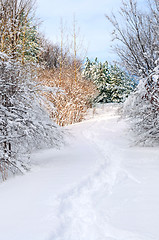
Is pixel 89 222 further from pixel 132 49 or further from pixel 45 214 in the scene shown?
pixel 132 49

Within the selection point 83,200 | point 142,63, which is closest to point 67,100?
point 142,63

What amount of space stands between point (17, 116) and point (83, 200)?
1.90 metres

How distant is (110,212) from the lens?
252 centimetres

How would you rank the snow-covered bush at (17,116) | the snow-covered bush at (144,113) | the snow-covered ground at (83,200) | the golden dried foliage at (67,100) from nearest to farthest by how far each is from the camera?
the snow-covered ground at (83,200)
the snow-covered bush at (17,116)
the snow-covered bush at (144,113)
the golden dried foliage at (67,100)

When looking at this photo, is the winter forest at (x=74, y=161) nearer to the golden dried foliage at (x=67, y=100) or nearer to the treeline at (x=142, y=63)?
the treeline at (x=142, y=63)

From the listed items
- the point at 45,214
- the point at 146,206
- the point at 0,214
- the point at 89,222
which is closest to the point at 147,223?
the point at 146,206

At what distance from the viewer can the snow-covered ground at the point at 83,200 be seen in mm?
2020

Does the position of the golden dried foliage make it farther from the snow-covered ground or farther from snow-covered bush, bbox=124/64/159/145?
the snow-covered ground

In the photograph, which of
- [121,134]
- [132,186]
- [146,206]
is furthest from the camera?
[121,134]

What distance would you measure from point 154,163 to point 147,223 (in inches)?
101

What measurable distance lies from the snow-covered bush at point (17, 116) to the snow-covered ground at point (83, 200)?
0.45 m

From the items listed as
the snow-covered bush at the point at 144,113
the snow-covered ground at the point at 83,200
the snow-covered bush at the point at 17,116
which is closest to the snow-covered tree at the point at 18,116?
the snow-covered bush at the point at 17,116

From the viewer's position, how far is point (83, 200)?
279 centimetres

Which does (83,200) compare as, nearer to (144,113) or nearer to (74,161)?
(74,161)
